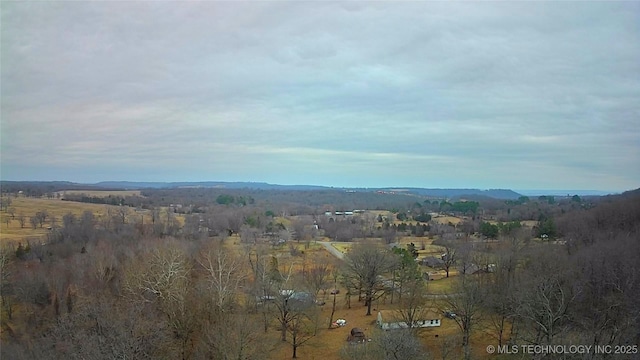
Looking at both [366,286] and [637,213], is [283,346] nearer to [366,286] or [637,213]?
[366,286]

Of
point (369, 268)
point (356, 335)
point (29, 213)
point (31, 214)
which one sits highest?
point (29, 213)

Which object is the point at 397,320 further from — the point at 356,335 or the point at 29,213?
the point at 29,213

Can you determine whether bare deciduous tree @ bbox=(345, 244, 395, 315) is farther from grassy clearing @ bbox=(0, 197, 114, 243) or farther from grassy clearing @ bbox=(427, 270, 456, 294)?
grassy clearing @ bbox=(0, 197, 114, 243)

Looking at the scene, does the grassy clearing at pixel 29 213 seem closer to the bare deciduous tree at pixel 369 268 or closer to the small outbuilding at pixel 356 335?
the bare deciduous tree at pixel 369 268

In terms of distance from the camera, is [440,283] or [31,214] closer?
[440,283]

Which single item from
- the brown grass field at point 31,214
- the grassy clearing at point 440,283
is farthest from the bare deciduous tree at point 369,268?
the brown grass field at point 31,214

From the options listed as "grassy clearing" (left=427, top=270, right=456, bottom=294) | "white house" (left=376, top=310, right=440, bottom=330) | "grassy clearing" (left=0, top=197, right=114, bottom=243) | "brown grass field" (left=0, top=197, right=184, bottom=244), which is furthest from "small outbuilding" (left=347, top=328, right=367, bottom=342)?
"grassy clearing" (left=0, top=197, right=114, bottom=243)

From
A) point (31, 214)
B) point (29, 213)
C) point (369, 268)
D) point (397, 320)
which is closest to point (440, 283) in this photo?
point (369, 268)

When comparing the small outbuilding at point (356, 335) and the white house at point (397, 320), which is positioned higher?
the white house at point (397, 320)
